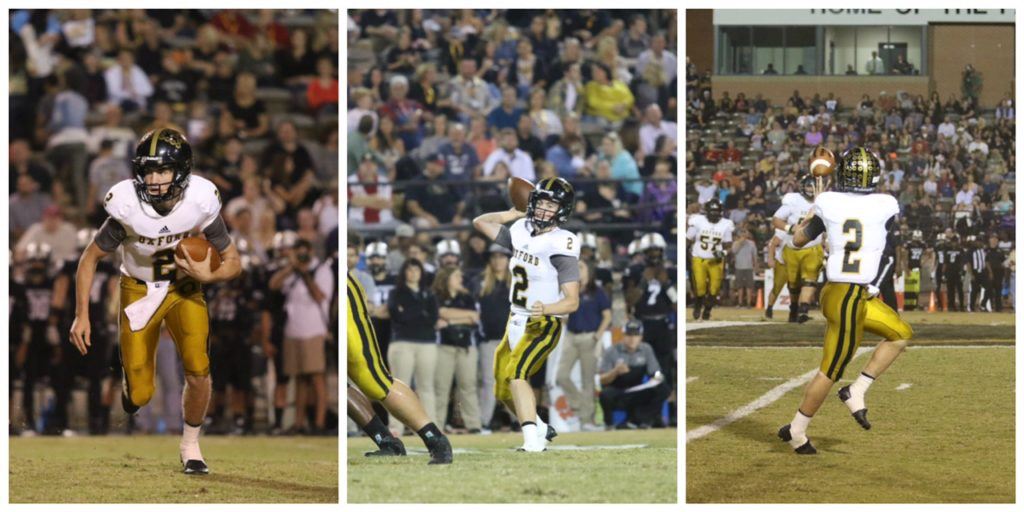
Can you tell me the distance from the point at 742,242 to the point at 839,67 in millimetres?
717

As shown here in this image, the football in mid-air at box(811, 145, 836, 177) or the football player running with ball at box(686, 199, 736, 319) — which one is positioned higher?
the football in mid-air at box(811, 145, 836, 177)

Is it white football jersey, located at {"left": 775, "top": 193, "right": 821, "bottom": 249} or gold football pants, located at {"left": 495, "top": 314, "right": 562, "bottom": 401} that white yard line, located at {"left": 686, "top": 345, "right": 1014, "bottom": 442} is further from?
gold football pants, located at {"left": 495, "top": 314, "right": 562, "bottom": 401}

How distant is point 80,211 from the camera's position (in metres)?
5.57

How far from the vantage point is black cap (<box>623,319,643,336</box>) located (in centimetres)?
515

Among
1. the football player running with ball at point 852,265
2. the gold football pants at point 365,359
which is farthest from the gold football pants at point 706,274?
the gold football pants at point 365,359

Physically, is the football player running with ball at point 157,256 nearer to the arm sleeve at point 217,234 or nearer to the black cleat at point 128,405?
the arm sleeve at point 217,234

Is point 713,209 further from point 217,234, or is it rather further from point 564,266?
point 217,234

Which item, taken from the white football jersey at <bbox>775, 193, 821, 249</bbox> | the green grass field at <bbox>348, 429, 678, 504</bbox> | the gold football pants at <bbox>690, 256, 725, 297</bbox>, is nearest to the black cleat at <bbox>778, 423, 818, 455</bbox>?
the green grass field at <bbox>348, 429, 678, 504</bbox>

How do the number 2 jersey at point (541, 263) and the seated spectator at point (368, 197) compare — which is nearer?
the number 2 jersey at point (541, 263)

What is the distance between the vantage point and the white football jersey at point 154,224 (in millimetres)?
4230

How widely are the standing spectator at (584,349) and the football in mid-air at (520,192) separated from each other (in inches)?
21.2

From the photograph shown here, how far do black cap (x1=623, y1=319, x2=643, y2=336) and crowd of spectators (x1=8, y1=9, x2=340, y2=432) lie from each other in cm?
115

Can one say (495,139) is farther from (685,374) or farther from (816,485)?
(816,485)

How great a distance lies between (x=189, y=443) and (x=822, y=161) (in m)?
2.37
